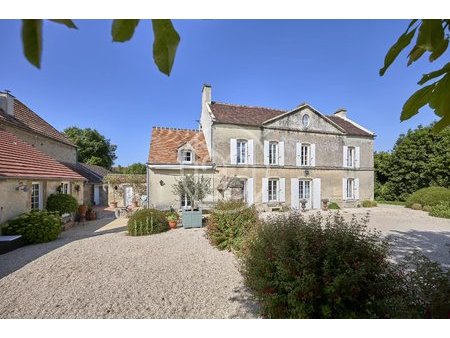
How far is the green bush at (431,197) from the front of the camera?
41.9 feet

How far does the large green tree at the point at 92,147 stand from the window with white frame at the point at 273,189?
883 inches

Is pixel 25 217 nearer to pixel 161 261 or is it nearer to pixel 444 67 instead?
pixel 161 261

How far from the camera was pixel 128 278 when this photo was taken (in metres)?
4.01

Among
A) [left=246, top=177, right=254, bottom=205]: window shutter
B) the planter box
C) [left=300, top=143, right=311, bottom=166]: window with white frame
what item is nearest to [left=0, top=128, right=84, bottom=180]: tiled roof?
the planter box

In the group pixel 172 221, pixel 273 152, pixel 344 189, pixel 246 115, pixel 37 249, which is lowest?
pixel 37 249

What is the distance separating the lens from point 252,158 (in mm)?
12906

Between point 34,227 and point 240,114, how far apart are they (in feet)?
35.1

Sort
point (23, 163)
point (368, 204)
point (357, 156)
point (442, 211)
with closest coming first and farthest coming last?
point (23, 163)
point (442, 211)
point (368, 204)
point (357, 156)

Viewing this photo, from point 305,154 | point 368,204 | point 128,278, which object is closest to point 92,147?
point 305,154

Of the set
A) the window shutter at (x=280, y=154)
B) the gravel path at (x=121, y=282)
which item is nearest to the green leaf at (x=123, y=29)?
the gravel path at (x=121, y=282)

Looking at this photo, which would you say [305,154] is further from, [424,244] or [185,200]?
[424,244]

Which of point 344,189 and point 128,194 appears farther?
point 128,194

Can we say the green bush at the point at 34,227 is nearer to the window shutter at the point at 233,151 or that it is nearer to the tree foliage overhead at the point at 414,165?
the window shutter at the point at 233,151
